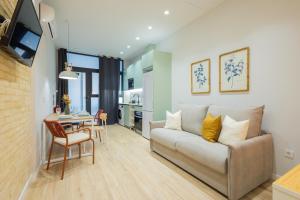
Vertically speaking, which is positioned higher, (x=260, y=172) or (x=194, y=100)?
(x=194, y=100)

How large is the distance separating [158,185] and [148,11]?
10.1 ft

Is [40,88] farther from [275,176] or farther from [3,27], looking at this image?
[275,176]

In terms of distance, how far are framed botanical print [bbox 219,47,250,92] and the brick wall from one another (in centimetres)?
299

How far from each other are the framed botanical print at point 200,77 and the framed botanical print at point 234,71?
307mm

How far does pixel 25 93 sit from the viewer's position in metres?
1.90

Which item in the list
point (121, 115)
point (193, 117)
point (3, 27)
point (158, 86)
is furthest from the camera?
point (121, 115)

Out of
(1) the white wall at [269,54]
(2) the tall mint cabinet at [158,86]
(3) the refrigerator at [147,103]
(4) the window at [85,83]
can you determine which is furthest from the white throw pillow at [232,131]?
(4) the window at [85,83]

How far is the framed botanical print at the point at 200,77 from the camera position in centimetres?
316

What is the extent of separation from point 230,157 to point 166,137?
121 cm

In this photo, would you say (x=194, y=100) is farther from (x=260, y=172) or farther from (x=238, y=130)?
(x=260, y=172)

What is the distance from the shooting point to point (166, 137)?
8.96 ft

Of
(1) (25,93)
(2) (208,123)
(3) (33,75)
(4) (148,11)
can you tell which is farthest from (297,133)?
(3) (33,75)

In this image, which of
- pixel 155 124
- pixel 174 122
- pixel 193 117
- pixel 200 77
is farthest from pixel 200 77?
pixel 155 124

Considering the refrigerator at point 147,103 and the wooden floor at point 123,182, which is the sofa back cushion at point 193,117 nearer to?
the wooden floor at point 123,182
